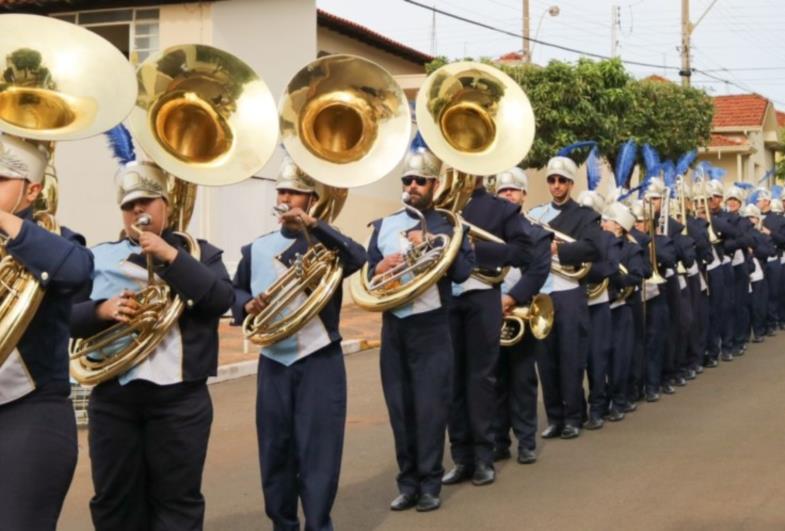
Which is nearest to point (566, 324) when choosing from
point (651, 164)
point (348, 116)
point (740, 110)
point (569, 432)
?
point (569, 432)

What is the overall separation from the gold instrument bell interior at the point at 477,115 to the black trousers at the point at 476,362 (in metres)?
0.83

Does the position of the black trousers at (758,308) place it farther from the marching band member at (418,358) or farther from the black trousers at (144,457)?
the black trousers at (144,457)

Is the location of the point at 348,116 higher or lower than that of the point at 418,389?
higher

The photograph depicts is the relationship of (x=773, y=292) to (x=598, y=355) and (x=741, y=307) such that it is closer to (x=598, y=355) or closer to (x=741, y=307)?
(x=741, y=307)

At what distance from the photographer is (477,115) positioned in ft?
29.3

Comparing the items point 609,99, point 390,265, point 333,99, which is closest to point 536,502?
point 390,265

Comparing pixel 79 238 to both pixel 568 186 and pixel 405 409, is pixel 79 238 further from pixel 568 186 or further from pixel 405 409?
pixel 568 186

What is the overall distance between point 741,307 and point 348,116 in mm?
10765

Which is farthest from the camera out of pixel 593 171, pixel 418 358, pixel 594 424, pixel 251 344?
pixel 251 344

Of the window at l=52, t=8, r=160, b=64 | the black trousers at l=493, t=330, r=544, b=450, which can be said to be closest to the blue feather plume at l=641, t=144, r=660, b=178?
the black trousers at l=493, t=330, r=544, b=450

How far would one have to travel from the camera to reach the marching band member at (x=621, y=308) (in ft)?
37.9

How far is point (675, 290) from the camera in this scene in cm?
1359

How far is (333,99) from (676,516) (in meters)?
2.87

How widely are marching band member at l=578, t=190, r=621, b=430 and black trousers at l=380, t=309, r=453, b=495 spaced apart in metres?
3.07
